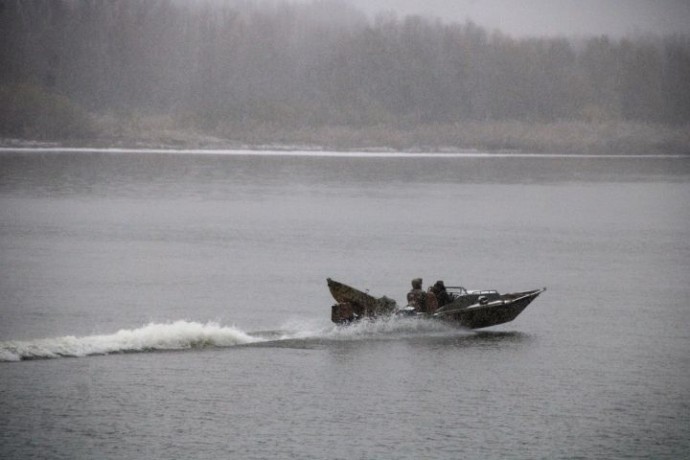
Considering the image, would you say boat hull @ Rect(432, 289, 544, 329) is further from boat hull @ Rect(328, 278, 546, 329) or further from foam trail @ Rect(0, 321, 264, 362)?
foam trail @ Rect(0, 321, 264, 362)

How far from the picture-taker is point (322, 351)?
42469mm

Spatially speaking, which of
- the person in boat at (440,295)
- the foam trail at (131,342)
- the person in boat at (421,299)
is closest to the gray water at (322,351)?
the foam trail at (131,342)

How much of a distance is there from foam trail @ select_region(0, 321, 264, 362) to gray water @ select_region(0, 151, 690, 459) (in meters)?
0.07

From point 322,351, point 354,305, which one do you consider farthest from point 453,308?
point 322,351

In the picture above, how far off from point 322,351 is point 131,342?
697 cm

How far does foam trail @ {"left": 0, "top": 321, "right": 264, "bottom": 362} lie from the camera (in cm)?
3956

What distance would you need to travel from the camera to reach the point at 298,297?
189ft

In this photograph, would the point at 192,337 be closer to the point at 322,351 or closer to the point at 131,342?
the point at 131,342

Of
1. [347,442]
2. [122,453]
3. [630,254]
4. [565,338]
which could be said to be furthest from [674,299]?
[122,453]

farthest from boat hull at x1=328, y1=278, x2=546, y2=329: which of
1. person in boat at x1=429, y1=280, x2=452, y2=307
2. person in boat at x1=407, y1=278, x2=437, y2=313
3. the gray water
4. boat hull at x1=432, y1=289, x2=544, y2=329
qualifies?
the gray water

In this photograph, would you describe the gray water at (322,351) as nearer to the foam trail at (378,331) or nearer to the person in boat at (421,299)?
the foam trail at (378,331)

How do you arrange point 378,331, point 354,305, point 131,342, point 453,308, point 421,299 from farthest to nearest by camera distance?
point 453,308 → point 378,331 → point 421,299 → point 354,305 → point 131,342

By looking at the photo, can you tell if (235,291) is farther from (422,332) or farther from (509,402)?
(509,402)

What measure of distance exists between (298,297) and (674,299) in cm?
1973
